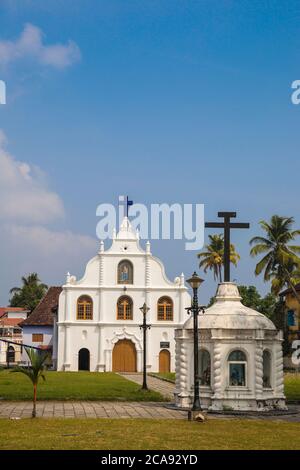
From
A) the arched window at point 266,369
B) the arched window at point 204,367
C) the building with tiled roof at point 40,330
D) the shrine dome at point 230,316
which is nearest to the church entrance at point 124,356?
the building with tiled roof at point 40,330

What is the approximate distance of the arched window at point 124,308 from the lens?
177ft

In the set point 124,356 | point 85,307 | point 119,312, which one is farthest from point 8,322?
point 124,356

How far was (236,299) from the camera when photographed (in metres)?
23.4

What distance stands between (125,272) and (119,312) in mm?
3231

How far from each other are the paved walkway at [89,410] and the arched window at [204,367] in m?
1.60

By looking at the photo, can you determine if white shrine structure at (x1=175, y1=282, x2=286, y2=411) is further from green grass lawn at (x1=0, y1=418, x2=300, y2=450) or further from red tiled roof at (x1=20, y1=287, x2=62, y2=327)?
red tiled roof at (x1=20, y1=287, x2=62, y2=327)

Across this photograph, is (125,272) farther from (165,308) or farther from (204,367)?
(204,367)

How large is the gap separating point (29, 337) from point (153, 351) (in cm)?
1266

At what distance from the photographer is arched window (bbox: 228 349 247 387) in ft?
71.4

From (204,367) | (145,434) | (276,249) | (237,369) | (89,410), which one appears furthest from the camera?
(276,249)

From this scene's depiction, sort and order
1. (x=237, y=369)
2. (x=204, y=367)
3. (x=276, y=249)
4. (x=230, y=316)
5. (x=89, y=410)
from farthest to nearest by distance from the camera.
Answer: (x=276, y=249)
(x=204, y=367)
(x=230, y=316)
(x=237, y=369)
(x=89, y=410)

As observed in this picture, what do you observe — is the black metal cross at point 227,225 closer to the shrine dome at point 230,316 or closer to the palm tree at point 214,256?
the shrine dome at point 230,316

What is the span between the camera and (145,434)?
49.1 feet
